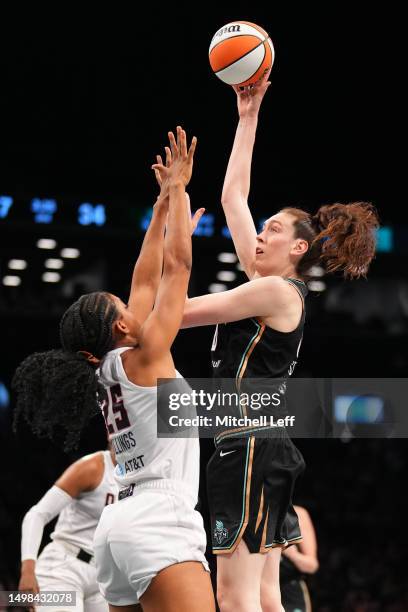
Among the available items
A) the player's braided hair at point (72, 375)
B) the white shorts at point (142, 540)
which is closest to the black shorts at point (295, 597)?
the white shorts at point (142, 540)

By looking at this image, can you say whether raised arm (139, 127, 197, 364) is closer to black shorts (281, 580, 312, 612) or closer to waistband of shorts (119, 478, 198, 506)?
waistband of shorts (119, 478, 198, 506)

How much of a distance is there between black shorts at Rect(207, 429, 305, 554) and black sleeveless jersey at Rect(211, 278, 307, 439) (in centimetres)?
12

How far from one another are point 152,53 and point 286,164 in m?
3.18

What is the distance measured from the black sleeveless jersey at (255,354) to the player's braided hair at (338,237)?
26cm

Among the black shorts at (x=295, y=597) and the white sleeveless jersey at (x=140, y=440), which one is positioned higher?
the white sleeveless jersey at (x=140, y=440)

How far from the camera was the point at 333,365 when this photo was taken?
60.7ft

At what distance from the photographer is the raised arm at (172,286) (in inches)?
127

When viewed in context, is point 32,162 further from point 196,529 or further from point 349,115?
point 196,529

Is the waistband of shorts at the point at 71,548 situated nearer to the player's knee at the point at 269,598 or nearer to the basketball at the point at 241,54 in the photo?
the player's knee at the point at 269,598

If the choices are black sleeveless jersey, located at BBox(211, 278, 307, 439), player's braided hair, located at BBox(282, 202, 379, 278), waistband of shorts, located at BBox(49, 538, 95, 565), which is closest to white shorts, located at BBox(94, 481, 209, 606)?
black sleeveless jersey, located at BBox(211, 278, 307, 439)

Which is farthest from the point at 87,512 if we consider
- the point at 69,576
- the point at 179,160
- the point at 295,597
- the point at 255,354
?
the point at 179,160

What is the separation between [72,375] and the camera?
126 inches

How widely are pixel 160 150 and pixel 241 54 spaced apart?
31.6ft

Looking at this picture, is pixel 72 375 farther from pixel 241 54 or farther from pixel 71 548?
pixel 71 548
